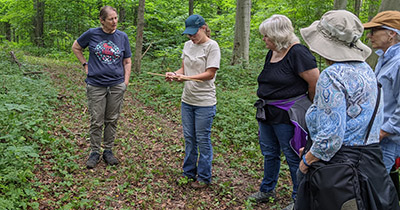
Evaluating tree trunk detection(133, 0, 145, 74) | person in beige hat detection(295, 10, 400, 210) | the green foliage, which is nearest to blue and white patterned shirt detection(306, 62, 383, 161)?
person in beige hat detection(295, 10, 400, 210)

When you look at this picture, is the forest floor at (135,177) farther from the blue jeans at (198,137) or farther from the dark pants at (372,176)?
the dark pants at (372,176)

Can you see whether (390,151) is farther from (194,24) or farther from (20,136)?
(20,136)

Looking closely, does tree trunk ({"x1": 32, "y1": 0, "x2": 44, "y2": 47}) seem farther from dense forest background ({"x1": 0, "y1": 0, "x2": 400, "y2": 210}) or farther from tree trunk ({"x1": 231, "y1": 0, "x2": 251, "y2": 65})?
tree trunk ({"x1": 231, "y1": 0, "x2": 251, "y2": 65})

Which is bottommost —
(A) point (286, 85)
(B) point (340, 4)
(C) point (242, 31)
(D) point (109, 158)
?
(D) point (109, 158)

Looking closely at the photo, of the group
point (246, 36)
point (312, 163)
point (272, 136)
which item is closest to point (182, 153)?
point (272, 136)

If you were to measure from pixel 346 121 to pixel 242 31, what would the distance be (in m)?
9.58

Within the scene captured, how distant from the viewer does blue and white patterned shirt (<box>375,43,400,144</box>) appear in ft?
7.95

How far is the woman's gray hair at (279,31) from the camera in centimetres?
300

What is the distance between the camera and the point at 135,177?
13.6ft

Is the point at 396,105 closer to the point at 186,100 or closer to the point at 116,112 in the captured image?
the point at 186,100

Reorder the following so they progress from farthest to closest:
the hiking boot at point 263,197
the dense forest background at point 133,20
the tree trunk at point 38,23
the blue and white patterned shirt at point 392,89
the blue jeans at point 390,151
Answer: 1. the tree trunk at point 38,23
2. the dense forest background at point 133,20
3. the hiking boot at point 263,197
4. the blue jeans at point 390,151
5. the blue and white patterned shirt at point 392,89

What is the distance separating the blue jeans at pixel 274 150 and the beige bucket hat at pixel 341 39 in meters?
1.26

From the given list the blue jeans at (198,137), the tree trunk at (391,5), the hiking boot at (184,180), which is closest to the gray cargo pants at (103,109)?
the blue jeans at (198,137)

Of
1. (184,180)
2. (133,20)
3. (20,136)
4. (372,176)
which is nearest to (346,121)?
(372,176)
